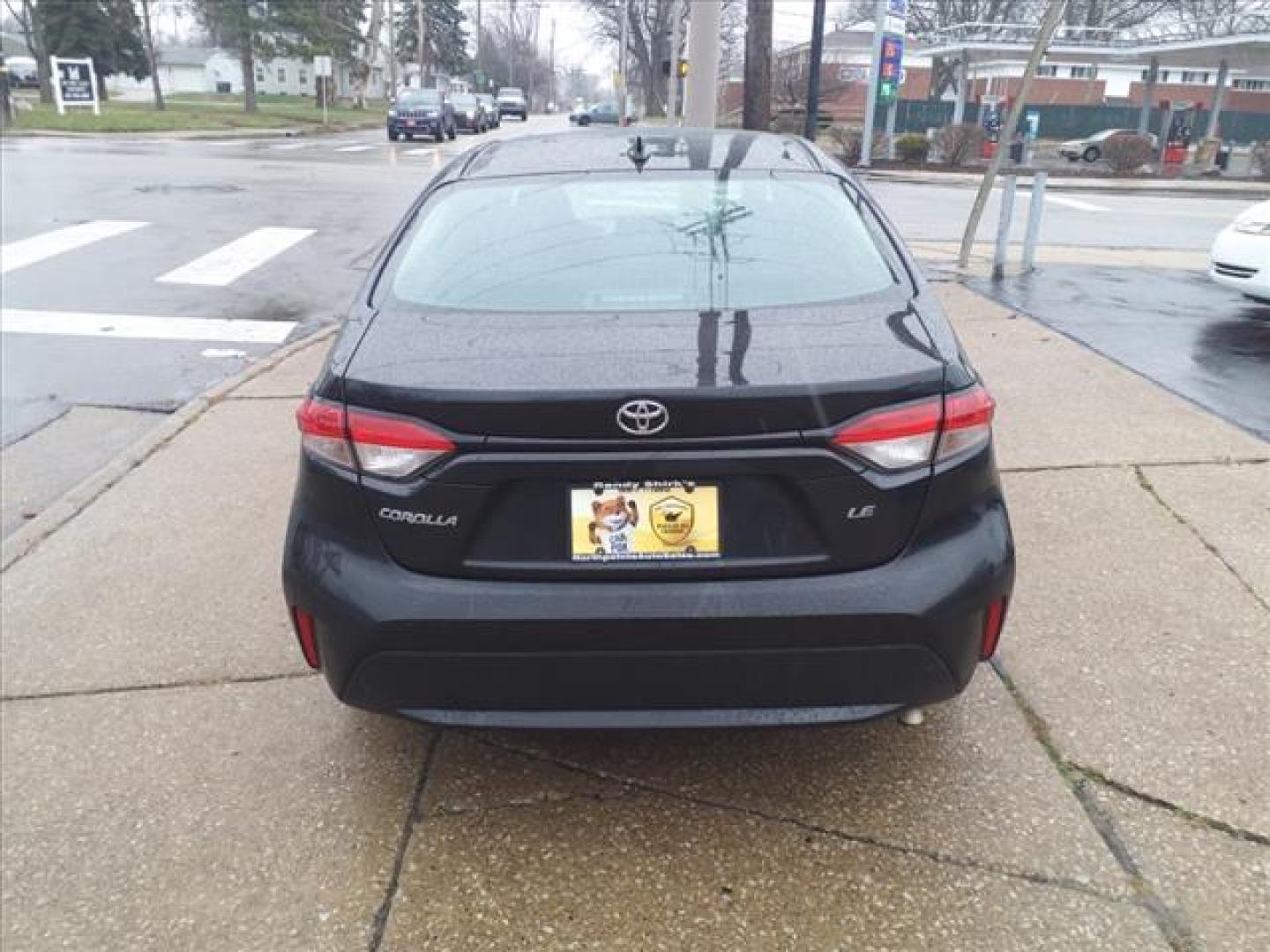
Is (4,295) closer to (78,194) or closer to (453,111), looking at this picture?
(78,194)

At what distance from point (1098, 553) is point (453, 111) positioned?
1627 inches

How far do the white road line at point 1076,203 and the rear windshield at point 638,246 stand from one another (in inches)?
708

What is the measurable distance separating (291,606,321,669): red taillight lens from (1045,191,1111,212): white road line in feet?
63.3

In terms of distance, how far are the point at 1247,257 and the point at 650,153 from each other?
6176mm

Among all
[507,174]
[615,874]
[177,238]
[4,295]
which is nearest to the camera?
[615,874]

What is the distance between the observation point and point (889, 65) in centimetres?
2769

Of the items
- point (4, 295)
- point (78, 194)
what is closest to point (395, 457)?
point (4, 295)

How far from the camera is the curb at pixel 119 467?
445 centimetres

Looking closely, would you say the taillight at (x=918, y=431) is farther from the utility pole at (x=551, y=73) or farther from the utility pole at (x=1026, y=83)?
the utility pole at (x=551, y=73)

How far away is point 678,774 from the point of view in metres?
2.90

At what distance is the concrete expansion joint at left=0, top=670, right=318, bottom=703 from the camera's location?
337 centimetres

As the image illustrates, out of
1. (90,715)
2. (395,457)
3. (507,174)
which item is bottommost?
(90,715)

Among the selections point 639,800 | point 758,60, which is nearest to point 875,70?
point 758,60

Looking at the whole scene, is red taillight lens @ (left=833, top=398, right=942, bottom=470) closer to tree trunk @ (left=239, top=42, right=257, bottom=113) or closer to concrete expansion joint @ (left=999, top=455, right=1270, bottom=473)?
concrete expansion joint @ (left=999, top=455, right=1270, bottom=473)
